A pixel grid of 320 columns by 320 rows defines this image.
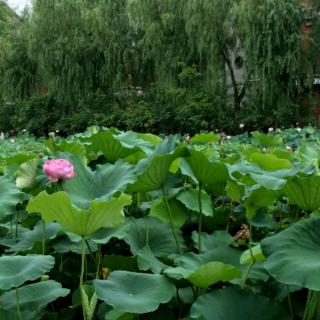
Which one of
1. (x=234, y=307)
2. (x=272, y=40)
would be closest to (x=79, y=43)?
(x=272, y=40)

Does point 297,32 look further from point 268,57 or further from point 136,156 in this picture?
point 136,156

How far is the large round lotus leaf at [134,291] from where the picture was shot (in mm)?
561

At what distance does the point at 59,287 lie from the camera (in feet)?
2.07

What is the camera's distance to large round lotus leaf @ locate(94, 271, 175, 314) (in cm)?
56

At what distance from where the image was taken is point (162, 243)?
81 cm

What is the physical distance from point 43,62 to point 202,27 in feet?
15.1

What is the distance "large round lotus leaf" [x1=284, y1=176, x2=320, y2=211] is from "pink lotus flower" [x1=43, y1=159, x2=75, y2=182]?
29 cm

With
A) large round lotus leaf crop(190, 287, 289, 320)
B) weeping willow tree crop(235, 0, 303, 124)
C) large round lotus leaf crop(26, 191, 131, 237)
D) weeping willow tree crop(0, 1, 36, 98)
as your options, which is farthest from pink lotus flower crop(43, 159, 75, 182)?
weeping willow tree crop(0, 1, 36, 98)

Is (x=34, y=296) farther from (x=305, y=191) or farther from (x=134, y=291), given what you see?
(x=305, y=191)

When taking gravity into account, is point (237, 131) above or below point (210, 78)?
below

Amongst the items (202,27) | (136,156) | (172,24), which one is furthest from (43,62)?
(136,156)

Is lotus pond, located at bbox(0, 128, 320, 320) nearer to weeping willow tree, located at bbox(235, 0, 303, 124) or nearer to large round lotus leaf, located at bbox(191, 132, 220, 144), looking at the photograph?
large round lotus leaf, located at bbox(191, 132, 220, 144)

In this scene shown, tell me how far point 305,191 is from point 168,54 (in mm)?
11317

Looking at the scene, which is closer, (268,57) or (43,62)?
(268,57)
